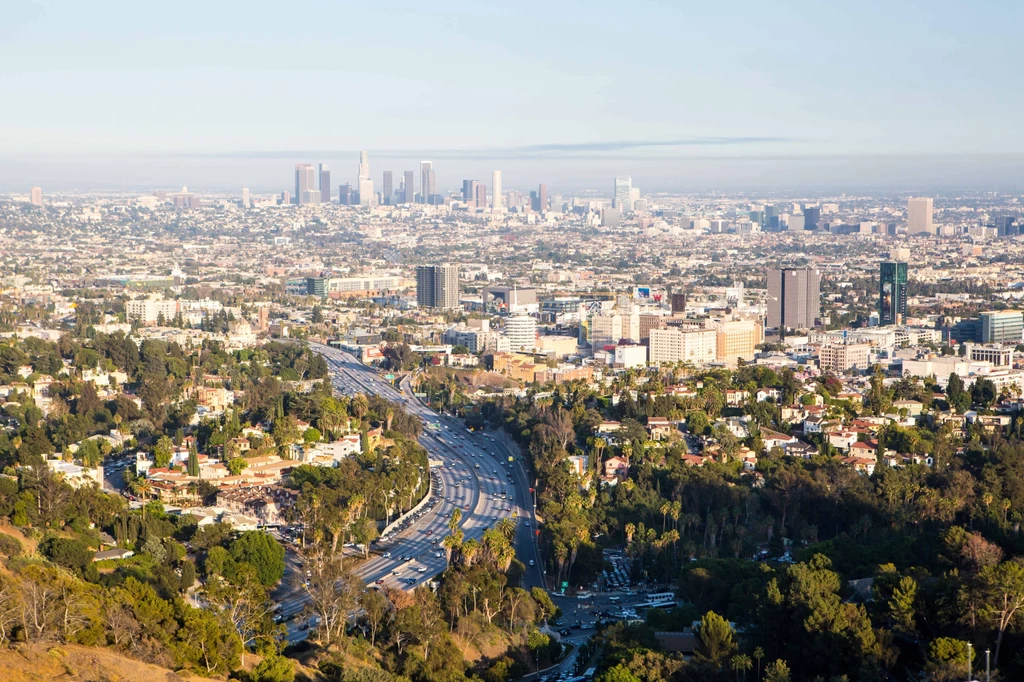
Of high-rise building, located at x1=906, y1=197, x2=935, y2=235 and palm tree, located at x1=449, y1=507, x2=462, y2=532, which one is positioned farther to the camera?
high-rise building, located at x1=906, y1=197, x2=935, y2=235

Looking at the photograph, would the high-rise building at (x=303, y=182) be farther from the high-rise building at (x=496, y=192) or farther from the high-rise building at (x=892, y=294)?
the high-rise building at (x=892, y=294)

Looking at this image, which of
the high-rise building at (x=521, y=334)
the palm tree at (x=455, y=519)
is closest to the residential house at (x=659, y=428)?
the palm tree at (x=455, y=519)

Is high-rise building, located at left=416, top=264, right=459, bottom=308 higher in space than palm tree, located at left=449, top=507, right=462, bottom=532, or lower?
higher

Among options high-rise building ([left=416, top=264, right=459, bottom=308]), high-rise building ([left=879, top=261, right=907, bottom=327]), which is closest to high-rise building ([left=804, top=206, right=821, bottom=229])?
high-rise building ([left=416, top=264, right=459, bottom=308])

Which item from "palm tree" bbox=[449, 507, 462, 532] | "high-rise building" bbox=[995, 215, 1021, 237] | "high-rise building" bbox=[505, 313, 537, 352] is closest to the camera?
"palm tree" bbox=[449, 507, 462, 532]

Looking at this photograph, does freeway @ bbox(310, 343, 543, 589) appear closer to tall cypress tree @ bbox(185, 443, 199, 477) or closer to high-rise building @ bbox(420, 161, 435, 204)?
tall cypress tree @ bbox(185, 443, 199, 477)

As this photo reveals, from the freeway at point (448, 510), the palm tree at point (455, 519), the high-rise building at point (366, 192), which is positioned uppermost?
the high-rise building at point (366, 192)

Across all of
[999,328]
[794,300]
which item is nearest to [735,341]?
[999,328]

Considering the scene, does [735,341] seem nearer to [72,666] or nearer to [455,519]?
[455,519]

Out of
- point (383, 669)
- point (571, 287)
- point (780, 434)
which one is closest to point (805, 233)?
point (571, 287)
